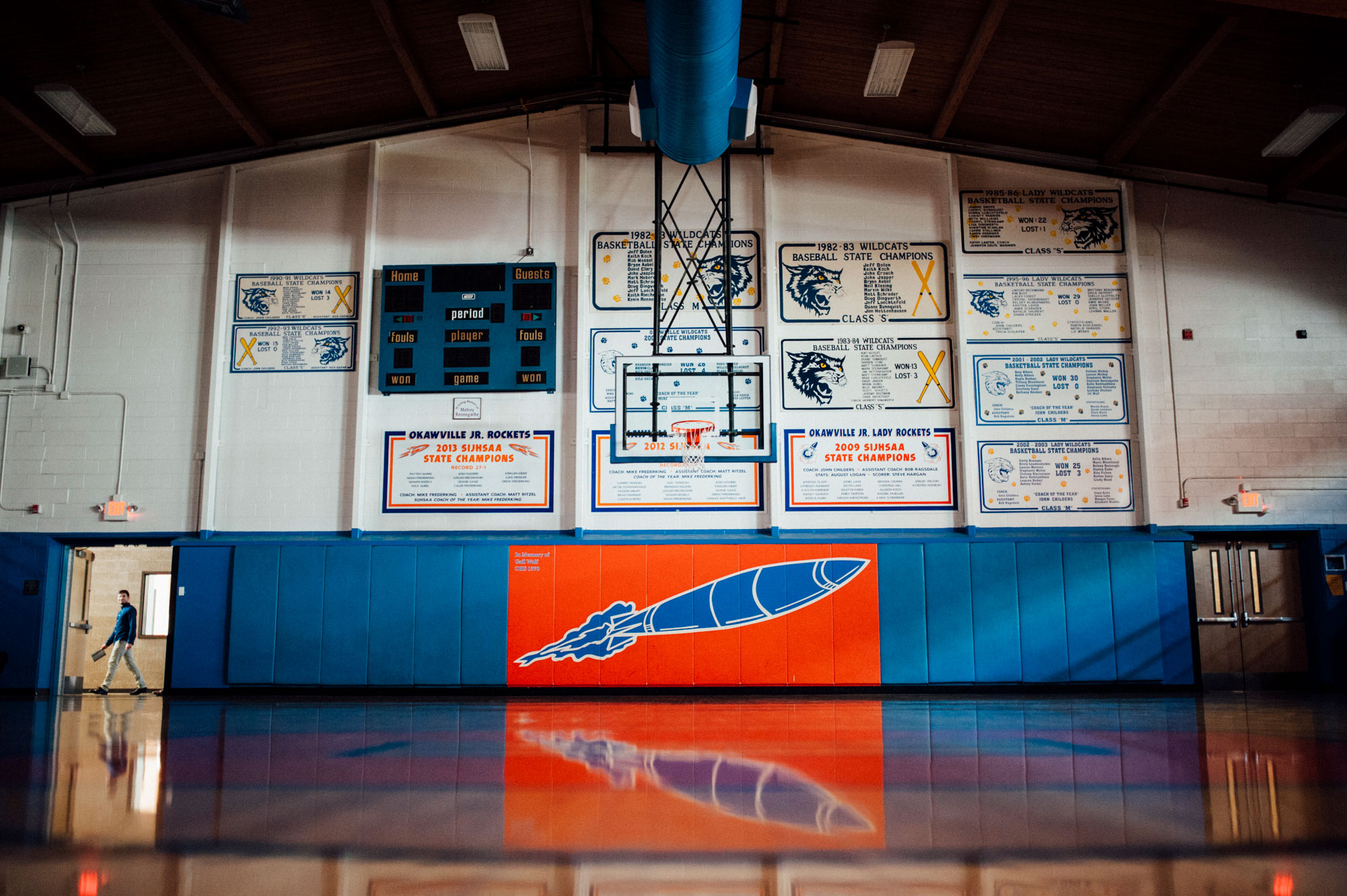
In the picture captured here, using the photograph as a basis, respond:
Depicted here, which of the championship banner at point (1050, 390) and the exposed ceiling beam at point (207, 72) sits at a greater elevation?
the exposed ceiling beam at point (207, 72)

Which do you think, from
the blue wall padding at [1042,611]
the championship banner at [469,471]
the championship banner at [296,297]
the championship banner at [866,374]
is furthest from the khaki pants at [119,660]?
the blue wall padding at [1042,611]

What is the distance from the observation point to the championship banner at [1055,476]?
10703 mm

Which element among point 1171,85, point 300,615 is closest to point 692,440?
point 300,615

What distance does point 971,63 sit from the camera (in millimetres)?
9680

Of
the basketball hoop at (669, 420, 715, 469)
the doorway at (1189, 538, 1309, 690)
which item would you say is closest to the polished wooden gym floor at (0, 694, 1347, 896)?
the basketball hoop at (669, 420, 715, 469)

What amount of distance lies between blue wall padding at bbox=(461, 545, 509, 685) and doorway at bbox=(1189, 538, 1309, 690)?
8601 mm

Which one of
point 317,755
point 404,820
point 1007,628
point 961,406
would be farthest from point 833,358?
point 404,820

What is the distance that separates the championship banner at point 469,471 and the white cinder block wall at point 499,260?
16 cm

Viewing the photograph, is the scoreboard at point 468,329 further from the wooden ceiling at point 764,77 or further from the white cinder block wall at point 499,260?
the wooden ceiling at point 764,77

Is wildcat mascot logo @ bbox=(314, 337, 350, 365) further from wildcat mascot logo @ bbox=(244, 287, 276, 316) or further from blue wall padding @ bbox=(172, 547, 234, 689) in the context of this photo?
blue wall padding @ bbox=(172, 547, 234, 689)

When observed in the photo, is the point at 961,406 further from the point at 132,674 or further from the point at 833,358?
the point at 132,674

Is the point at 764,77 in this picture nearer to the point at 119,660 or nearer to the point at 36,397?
the point at 36,397

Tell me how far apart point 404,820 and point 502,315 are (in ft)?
27.9

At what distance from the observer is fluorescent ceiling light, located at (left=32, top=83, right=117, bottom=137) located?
9475 mm
